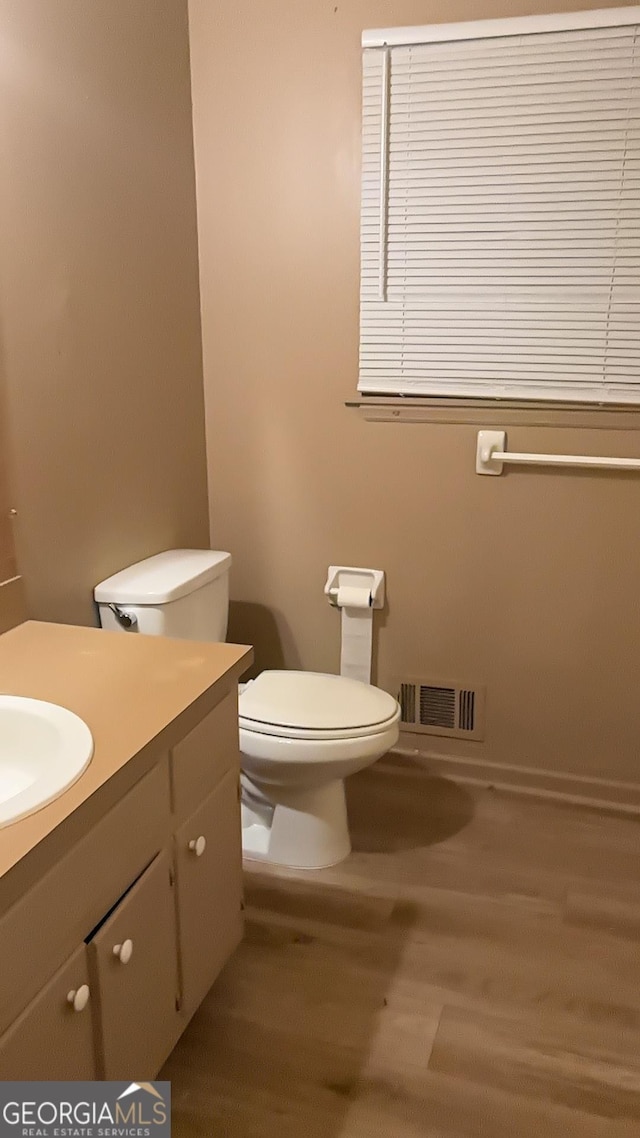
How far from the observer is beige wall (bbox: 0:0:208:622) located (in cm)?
184

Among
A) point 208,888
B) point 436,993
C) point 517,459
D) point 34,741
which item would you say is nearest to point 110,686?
point 34,741

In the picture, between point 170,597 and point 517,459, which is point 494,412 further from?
point 170,597

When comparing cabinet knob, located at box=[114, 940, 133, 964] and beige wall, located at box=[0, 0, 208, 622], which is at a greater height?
beige wall, located at box=[0, 0, 208, 622]

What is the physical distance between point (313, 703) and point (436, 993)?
27.0 inches

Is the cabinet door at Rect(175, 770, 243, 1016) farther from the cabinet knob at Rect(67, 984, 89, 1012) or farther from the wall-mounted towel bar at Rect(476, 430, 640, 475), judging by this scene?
the wall-mounted towel bar at Rect(476, 430, 640, 475)

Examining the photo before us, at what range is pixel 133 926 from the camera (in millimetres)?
1410

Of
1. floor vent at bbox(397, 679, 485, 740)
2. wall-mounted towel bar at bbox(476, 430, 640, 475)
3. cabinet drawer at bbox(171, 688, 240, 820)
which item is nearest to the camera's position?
cabinet drawer at bbox(171, 688, 240, 820)

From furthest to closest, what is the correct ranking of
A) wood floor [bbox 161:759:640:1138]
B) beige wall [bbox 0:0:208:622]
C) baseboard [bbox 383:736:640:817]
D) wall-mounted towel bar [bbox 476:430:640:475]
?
baseboard [bbox 383:736:640:817], wall-mounted towel bar [bbox 476:430:640:475], beige wall [bbox 0:0:208:622], wood floor [bbox 161:759:640:1138]

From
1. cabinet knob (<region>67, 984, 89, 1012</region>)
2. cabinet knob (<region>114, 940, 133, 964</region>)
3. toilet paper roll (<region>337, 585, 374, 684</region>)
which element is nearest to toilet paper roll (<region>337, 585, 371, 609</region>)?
toilet paper roll (<region>337, 585, 374, 684</region>)

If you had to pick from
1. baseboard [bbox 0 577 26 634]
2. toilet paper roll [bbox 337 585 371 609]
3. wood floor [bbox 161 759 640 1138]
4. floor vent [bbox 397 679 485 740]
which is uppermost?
baseboard [bbox 0 577 26 634]

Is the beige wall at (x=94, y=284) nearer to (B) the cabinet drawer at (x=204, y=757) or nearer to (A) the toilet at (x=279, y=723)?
(A) the toilet at (x=279, y=723)

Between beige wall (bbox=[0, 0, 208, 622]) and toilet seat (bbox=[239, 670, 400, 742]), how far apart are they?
46 cm

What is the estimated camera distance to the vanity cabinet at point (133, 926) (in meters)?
1.17

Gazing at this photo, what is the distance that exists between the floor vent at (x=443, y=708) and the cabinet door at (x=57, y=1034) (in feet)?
5.15
